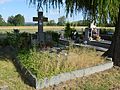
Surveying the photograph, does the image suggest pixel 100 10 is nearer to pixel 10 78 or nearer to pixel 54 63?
pixel 54 63

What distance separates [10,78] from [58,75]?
4.94ft

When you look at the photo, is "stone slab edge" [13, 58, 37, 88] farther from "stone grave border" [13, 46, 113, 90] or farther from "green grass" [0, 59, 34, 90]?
"green grass" [0, 59, 34, 90]

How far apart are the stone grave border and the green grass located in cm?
21

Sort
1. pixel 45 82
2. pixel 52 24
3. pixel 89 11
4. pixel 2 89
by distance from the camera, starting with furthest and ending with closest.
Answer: pixel 52 24 → pixel 89 11 → pixel 45 82 → pixel 2 89

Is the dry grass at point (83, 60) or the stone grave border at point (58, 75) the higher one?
the dry grass at point (83, 60)

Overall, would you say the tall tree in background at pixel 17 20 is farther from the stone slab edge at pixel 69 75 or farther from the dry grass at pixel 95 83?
the dry grass at pixel 95 83

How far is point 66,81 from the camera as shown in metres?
8.34

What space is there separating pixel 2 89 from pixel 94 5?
4.52m

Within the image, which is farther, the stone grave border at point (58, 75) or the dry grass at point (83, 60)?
the dry grass at point (83, 60)

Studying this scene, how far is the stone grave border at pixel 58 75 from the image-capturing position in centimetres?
780

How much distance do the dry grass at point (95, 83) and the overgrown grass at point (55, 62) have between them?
52 cm

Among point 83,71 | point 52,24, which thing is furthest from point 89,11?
point 52,24

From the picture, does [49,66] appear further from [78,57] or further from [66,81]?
[78,57]

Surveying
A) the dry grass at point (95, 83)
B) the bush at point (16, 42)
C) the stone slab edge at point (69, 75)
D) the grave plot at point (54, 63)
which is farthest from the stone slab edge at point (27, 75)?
the bush at point (16, 42)
